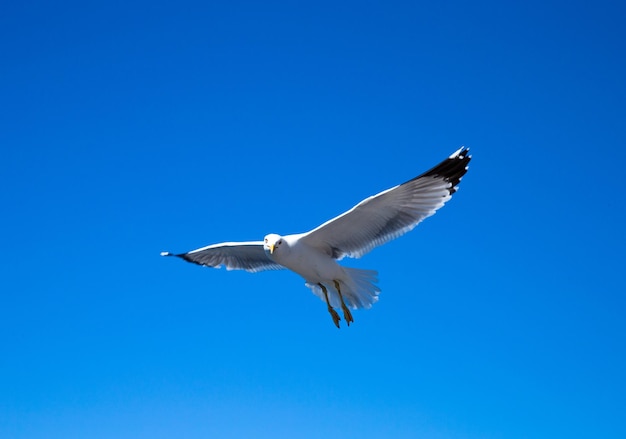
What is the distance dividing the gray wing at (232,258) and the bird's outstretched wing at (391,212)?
1.23 meters

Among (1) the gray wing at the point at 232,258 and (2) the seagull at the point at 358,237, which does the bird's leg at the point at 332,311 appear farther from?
(1) the gray wing at the point at 232,258

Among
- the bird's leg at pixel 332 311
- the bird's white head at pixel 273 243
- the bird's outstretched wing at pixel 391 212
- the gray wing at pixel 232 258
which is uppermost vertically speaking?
the gray wing at pixel 232 258

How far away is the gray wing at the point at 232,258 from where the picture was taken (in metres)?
9.30

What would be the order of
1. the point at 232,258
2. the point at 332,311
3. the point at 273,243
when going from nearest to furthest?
the point at 273,243 → the point at 332,311 → the point at 232,258

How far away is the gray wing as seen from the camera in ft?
30.5

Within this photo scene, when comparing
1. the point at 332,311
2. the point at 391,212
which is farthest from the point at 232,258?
the point at 391,212

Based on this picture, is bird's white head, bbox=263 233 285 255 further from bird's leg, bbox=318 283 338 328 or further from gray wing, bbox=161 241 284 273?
gray wing, bbox=161 241 284 273

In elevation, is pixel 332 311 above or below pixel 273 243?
below

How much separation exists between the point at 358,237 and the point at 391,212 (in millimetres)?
505

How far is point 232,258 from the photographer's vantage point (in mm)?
9602

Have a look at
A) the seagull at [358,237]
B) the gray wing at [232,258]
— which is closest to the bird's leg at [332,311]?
the seagull at [358,237]

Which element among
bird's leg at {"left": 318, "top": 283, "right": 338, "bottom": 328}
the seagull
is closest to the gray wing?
the seagull

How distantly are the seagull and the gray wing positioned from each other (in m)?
0.60

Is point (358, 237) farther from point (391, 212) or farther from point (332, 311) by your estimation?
point (332, 311)
